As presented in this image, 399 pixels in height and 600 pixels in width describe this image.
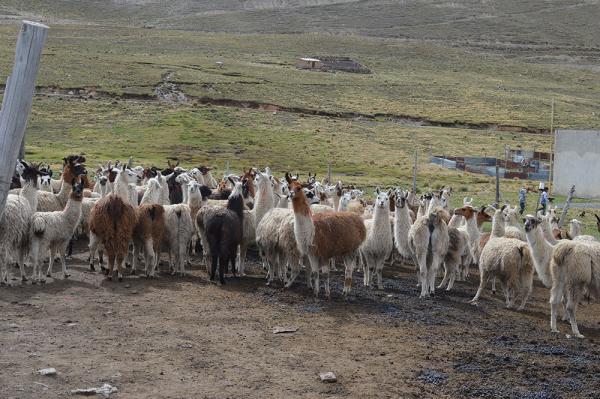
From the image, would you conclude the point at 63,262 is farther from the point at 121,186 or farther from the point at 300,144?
the point at 300,144

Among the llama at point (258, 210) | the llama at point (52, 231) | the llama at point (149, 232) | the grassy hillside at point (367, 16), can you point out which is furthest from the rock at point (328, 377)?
the grassy hillside at point (367, 16)

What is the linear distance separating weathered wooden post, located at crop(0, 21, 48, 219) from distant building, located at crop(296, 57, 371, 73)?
86.6m

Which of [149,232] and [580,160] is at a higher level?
[580,160]

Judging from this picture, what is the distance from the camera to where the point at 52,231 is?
1306 centimetres

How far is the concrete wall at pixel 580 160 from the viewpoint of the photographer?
27.3m

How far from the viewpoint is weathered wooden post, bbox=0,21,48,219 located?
3.87 metres

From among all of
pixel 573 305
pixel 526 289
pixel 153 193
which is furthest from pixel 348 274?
pixel 153 193

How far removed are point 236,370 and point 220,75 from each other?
219 feet

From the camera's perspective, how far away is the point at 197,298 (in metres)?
12.6

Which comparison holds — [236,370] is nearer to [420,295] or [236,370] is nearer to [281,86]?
[420,295]

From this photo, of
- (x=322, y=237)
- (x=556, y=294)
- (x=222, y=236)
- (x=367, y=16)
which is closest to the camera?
(x=556, y=294)

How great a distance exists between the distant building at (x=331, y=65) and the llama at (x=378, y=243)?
75803 mm

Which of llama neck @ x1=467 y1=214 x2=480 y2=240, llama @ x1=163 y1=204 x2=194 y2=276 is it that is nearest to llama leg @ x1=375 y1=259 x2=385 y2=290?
llama neck @ x1=467 y1=214 x2=480 y2=240

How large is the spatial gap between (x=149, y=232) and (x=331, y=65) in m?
80.8
